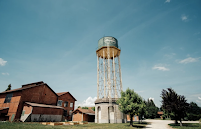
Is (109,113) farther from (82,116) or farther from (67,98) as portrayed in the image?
(67,98)

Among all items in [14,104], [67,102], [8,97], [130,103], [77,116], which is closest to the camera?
[130,103]

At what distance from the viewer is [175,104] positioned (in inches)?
797

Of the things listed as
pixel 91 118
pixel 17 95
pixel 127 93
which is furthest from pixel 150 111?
pixel 17 95

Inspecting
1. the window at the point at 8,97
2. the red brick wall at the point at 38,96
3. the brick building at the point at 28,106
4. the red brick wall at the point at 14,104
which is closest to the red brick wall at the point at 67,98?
the red brick wall at the point at 38,96

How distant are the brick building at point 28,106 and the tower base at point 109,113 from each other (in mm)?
11841

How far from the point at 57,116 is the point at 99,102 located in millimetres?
11953

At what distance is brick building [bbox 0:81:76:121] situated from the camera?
2506cm

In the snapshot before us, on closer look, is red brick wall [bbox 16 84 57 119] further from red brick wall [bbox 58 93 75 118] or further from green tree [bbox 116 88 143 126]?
green tree [bbox 116 88 143 126]

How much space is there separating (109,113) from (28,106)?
18.9m

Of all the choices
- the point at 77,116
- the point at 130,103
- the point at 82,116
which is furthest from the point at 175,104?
the point at 77,116

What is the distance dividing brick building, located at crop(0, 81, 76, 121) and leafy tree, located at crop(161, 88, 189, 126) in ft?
85.9

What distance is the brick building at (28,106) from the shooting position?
25062 mm

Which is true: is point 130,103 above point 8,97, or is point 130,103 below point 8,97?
below

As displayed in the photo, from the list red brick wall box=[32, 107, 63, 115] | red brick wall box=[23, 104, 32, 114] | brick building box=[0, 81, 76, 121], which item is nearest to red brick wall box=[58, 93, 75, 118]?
brick building box=[0, 81, 76, 121]
